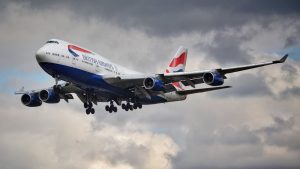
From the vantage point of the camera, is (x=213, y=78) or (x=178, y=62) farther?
(x=178, y=62)

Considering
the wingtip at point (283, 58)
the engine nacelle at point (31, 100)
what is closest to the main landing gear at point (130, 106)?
the engine nacelle at point (31, 100)

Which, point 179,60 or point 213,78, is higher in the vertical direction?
point 179,60

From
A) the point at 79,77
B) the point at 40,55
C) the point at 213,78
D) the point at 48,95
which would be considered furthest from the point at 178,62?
the point at 40,55

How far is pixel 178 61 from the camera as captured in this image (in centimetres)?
10969

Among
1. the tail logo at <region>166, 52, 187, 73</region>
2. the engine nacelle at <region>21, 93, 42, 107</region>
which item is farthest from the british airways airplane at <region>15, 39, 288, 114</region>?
the tail logo at <region>166, 52, 187, 73</region>

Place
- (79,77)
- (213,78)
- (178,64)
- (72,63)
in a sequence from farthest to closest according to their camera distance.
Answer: (178,64) < (79,77) < (72,63) < (213,78)

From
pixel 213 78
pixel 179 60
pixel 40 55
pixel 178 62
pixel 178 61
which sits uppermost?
pixel 179 60

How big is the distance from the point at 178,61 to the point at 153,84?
2168 cm

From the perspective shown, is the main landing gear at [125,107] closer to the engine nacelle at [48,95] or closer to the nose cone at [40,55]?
the engine nacelle at [48,95]

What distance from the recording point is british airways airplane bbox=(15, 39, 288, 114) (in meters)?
87.0

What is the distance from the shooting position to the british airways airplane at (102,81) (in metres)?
87.0

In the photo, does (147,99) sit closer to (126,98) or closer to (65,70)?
(126,98)

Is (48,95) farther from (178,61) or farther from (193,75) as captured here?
(178,61)

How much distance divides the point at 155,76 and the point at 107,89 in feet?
21.8
